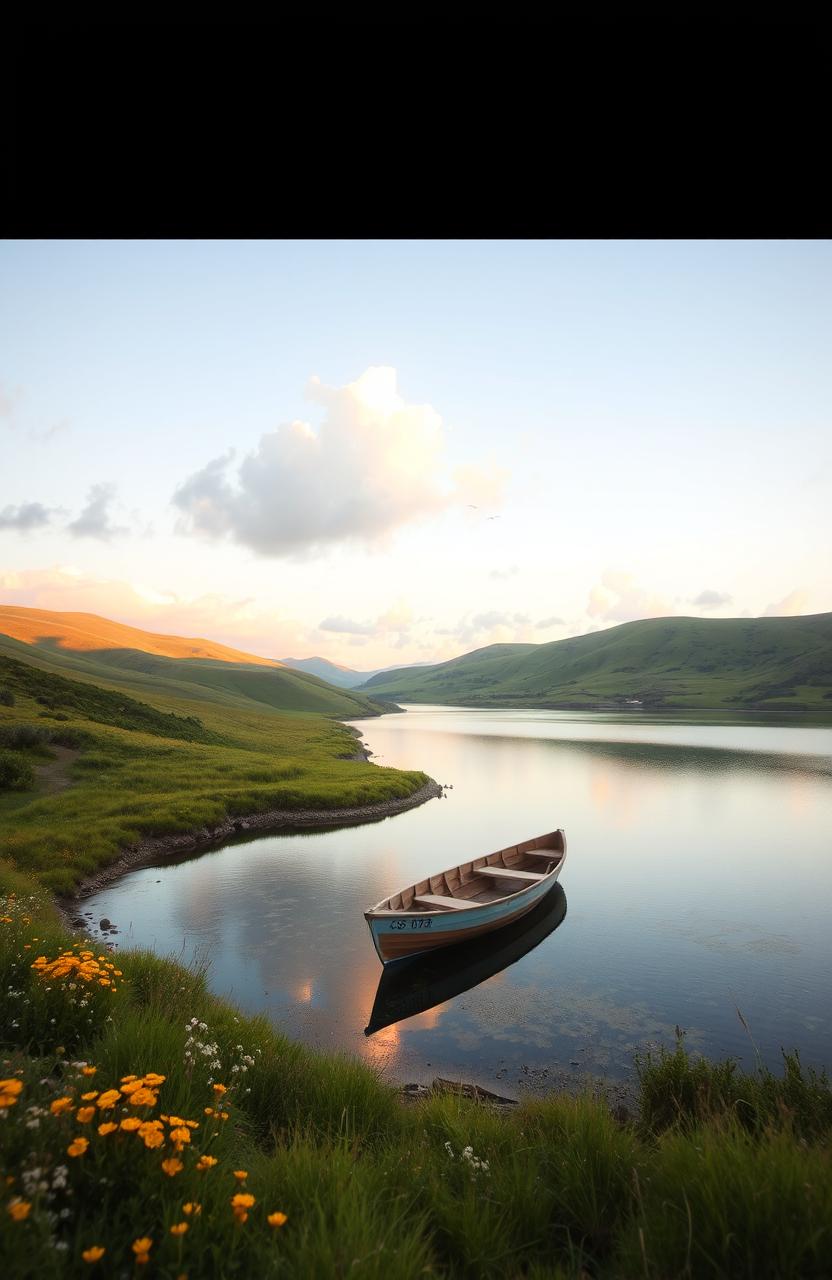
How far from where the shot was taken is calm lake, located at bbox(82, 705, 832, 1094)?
52.9 ft

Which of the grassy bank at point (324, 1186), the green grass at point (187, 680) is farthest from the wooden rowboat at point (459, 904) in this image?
the green grass at point (187, 680)

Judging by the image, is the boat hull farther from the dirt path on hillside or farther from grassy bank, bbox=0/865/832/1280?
the dirt path on hillside

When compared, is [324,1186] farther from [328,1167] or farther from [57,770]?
[57,770]

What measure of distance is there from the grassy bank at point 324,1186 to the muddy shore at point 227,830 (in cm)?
2051

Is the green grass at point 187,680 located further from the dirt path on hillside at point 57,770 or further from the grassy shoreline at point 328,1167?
the grassy shoreline at point 328,1167

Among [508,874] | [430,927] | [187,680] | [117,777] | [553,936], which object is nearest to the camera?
[430,927]

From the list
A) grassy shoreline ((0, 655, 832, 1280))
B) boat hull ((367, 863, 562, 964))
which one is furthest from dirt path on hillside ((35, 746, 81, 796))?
grassy shoreline ((0, 655, 832, 1280))

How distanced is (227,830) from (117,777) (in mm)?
9650

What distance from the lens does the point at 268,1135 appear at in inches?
307

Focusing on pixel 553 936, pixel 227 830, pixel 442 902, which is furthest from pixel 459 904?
pixel 227 830

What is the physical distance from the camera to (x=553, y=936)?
2375 centimetres

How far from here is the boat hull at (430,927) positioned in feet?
63.0
